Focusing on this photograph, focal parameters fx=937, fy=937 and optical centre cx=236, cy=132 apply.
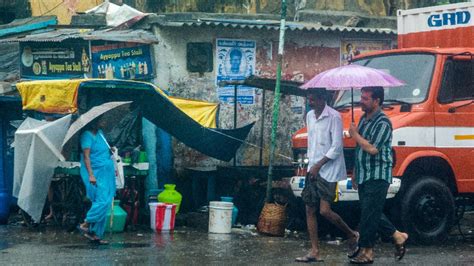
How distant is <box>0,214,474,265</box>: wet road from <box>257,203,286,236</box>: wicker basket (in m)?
0.17

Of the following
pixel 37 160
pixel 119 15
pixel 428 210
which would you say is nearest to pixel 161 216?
pixel 37 160

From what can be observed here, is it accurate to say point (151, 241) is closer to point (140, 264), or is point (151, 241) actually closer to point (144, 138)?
point (140, 264)

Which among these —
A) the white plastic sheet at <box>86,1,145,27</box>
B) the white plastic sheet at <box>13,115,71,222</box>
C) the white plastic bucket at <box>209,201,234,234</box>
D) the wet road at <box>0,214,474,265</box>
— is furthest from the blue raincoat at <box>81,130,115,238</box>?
the white plastic sheet at <box>86,1,145,27</box>

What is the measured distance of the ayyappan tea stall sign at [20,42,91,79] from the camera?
670 inches

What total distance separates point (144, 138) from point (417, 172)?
5.00m

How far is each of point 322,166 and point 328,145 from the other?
258mm

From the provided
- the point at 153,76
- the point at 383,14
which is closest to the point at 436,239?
the point at 153,76

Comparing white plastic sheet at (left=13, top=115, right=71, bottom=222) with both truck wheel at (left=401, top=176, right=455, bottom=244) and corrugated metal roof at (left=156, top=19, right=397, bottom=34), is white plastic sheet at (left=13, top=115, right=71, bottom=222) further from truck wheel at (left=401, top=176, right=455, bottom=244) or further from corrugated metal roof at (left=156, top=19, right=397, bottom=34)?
truck wheel at (left=401, top=176, right=455, bottom=244)

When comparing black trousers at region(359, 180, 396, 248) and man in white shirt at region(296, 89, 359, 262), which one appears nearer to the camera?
black trousers at region(359, 180, 396, 248)

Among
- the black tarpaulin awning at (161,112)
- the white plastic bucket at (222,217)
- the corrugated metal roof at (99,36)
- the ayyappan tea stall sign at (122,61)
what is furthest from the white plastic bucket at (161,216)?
the ayyappan tea stall sign at (122,61)

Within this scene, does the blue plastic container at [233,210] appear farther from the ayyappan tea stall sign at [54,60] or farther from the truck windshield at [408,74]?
the ayyappan tea stall sign at [54,60]

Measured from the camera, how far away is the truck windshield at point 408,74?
12.1 m

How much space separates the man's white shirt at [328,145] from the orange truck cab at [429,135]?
4.95 feet

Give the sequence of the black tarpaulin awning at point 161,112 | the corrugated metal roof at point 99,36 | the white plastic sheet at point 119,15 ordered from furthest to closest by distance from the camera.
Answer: the white plastic sheet at point 119,15 → the corrugated metal roof at point 99,36 → the black tarpaulin awning at point 161,112
